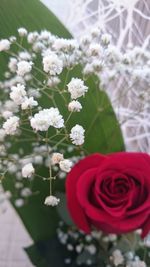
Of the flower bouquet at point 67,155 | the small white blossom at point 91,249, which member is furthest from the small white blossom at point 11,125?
the small white blossom at point 91,249

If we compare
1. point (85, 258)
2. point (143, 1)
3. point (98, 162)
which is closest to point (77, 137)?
point (98, 162)

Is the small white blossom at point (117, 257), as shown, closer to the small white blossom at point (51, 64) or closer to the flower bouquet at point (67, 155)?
the flower bouquet at point (67, 155)

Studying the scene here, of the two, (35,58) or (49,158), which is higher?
(35,58)

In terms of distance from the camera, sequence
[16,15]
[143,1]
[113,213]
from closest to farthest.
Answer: [113,213] < [16,15] < [143,1]

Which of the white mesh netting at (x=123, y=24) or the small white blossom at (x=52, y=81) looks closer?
the small white blossom at (x=52, y=81)

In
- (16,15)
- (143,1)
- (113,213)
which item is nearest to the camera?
(113,213)

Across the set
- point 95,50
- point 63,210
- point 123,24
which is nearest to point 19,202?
point 63,210

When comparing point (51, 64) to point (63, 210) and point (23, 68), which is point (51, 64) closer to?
point (23, 68)

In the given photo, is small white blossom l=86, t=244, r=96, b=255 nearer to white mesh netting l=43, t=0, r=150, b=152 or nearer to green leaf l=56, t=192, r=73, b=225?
green leaf l=56, t=192, r=73, b=225

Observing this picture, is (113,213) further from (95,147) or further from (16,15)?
(16,15)
